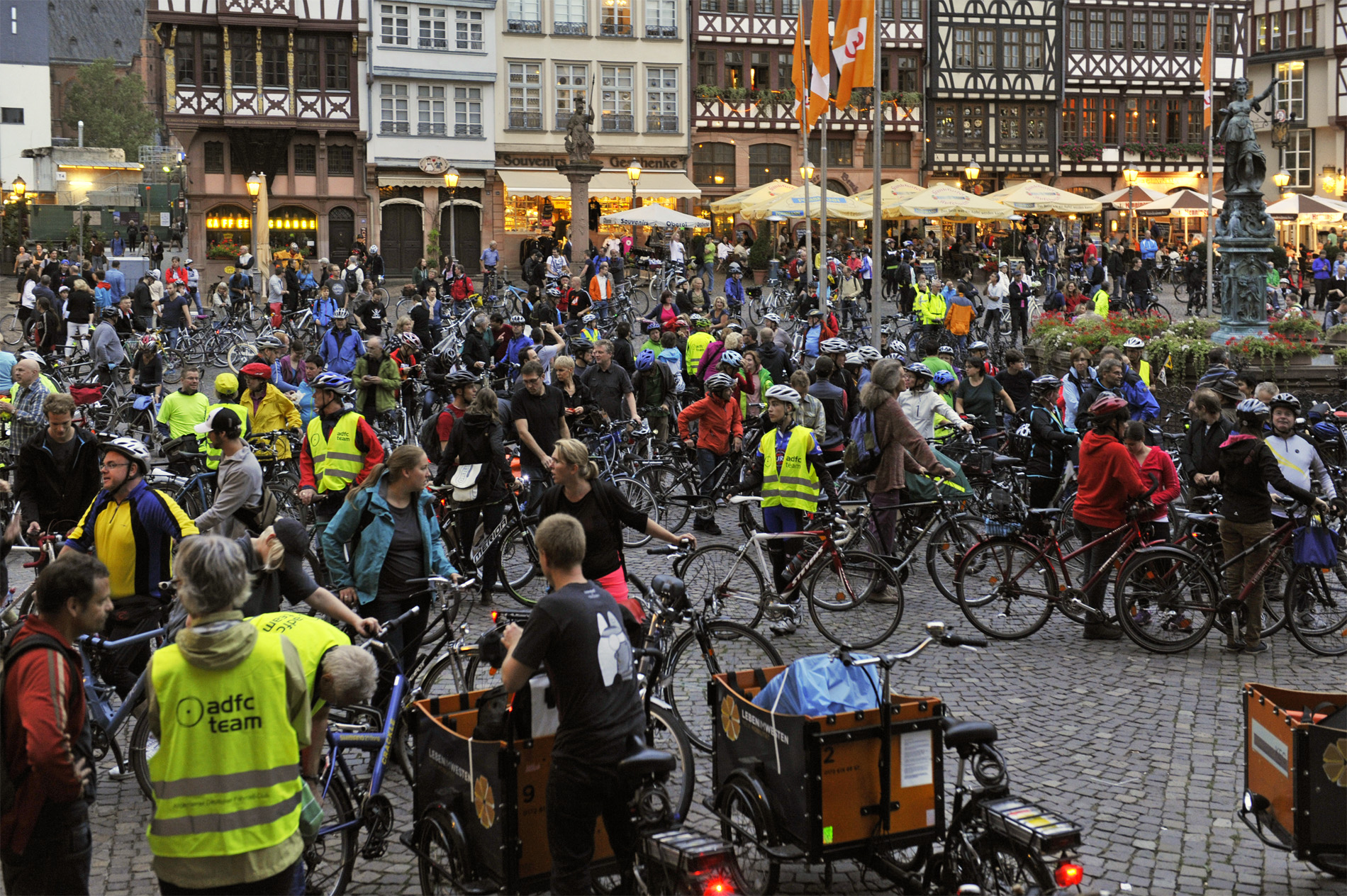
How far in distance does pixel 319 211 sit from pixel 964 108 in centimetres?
2445

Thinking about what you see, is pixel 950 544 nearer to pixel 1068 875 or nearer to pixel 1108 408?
pixel 1108 408

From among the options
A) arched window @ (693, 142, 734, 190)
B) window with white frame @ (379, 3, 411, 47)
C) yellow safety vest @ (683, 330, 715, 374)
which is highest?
window with white frame @ (379, 3, 411, 47)

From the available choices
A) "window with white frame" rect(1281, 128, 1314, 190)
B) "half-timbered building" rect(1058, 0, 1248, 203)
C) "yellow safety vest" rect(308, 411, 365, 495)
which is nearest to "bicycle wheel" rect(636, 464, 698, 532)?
"yellow safety vest" rect(308, 411, 365, 495)

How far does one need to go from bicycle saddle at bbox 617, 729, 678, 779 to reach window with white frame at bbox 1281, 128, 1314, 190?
61.8 metres

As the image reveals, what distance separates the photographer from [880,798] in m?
5.71

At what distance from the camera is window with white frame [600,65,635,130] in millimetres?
54562

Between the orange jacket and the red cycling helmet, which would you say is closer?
the red cycling helmet

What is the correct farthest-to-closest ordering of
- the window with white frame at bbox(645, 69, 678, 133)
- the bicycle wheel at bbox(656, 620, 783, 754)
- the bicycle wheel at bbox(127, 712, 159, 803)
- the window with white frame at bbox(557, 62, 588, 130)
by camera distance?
the window with white frame at bbox(645, 69, 678, 133), the window with white frame at bbox(557, 62, 588, 130), the bicycle wheel at bbox(656, 620, 783, 754), the bicycle wheel at bbox(127, 712, 159, 803)

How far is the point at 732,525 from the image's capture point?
585 inches

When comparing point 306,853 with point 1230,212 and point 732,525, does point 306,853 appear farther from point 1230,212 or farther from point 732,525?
point 1230,212

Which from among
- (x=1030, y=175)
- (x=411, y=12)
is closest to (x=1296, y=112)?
(x=1030, y=175)

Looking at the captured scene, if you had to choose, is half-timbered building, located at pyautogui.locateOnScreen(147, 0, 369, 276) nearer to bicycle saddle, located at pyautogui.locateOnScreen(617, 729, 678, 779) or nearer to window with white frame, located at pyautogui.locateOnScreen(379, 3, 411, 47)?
window with white frame, located at pyautogui.locateOnScreen(379, 3, 411, 47)

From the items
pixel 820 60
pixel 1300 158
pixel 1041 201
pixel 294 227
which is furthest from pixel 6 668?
pixel 1300 158

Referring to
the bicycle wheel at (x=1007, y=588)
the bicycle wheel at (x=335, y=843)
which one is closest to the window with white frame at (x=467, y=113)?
the bicycle wheel at (x=1007, y=588)
